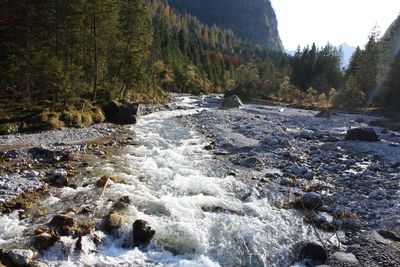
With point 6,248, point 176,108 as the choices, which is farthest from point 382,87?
point 6,248

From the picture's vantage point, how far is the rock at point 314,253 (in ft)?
37.5

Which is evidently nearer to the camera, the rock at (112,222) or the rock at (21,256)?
the rock at (21,256)

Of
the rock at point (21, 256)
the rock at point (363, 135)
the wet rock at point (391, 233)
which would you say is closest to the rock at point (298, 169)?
the wet rock at point (391, 233)

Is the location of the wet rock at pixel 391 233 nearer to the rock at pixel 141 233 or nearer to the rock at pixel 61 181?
the rock at pixel 141 233

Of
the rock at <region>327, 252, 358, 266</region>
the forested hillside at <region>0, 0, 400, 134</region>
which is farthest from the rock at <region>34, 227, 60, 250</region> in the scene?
the forested hillside at <region>0, 0, 400, 134</region>

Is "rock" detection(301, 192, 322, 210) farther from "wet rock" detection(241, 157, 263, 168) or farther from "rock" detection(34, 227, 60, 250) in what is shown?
"rock" detection(34, 227, 60, 250)

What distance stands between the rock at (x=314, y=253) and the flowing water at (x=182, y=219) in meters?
0.53

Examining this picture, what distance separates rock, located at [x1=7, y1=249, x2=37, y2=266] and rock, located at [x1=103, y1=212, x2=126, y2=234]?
2.60 metres

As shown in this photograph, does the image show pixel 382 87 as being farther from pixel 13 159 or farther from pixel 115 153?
pixel 13 159

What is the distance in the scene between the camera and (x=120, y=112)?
38000 mm

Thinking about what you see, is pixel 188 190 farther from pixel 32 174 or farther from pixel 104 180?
pixel 32 174

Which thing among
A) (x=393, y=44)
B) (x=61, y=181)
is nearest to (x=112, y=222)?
(x=61, y=181)

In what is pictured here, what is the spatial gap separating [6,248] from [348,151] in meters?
23.6

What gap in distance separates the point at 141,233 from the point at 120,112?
2712cm
